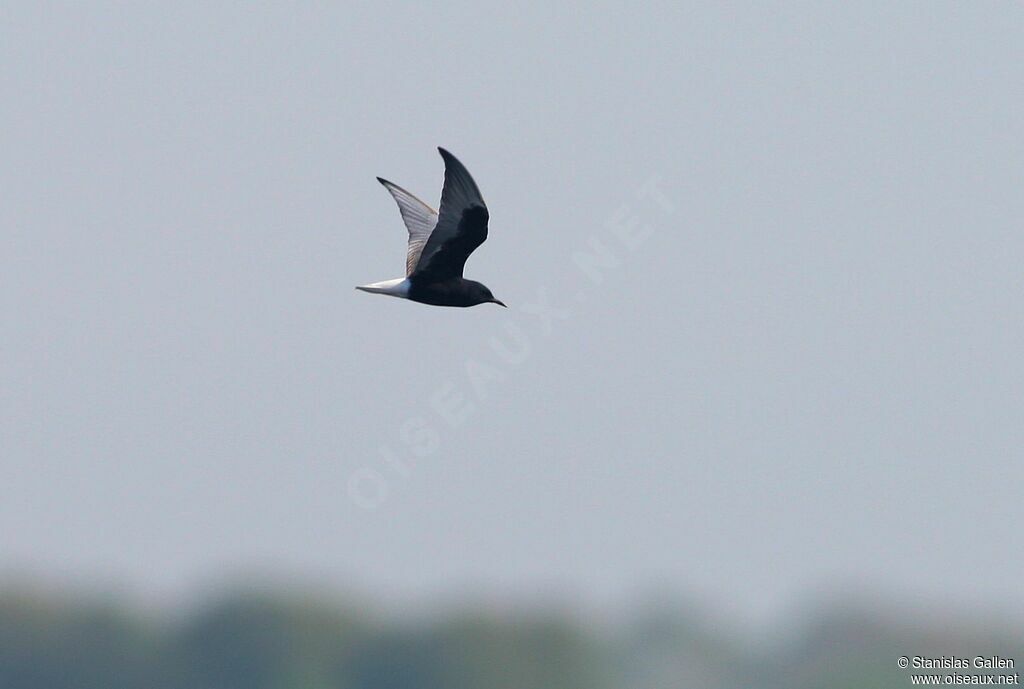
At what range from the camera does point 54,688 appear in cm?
2739

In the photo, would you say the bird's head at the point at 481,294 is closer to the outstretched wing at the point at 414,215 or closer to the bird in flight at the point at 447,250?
the bird in flight at the point at 447,250

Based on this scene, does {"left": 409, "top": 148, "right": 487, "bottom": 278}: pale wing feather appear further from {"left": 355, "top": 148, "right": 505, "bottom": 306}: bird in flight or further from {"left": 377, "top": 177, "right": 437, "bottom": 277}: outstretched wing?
{"left": 377, "top": 177, "right": 437, "bottom": 277}: outstretched wing

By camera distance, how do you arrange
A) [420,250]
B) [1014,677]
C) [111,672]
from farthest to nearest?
1. [111,672]
2. [1014,677]
3. [420,250]

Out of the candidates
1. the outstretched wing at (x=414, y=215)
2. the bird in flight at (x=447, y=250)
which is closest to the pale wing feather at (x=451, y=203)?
the bird in flight at (x=447, y=250)

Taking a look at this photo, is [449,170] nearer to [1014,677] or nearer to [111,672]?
[1014,677]

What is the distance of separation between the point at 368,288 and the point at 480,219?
125 centimetres

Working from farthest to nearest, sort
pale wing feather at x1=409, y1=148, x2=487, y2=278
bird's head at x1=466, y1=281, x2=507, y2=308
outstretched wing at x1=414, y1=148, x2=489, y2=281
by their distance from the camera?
bird's head at x1=466, y1=281, x2=507, y2=308 → outstretched wing at x1=414, y1=148, x2=489, y2=281 → pale wing feather at x1=409, y1=148, x2=487, y2=278

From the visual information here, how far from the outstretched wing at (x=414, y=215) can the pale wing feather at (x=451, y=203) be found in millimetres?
573

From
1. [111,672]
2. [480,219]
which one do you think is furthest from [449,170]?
[111,672]

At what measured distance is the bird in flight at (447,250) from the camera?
15.2 m

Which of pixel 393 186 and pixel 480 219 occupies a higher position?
pixel 393 186

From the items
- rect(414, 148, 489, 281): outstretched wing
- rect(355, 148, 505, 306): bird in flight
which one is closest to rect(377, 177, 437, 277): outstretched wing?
rect(355, 148, 505, 306): bird in flight

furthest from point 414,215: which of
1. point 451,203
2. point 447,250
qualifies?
point 451,203

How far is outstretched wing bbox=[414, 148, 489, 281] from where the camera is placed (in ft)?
49.1
